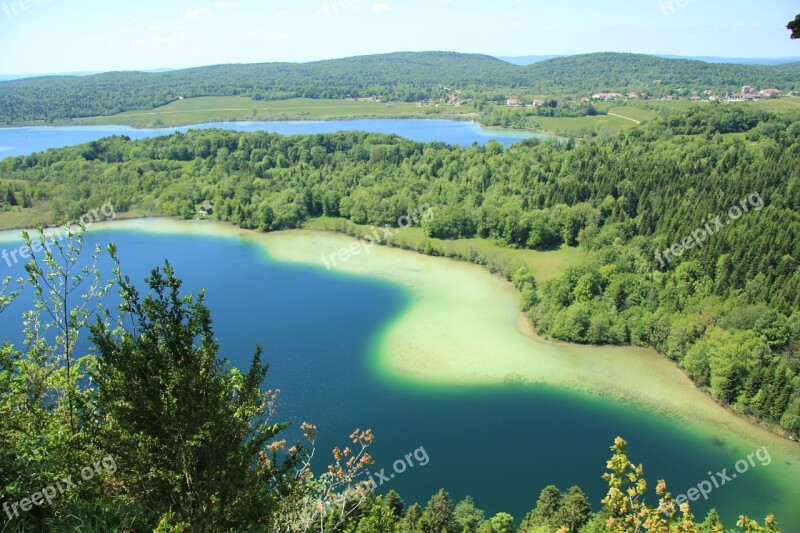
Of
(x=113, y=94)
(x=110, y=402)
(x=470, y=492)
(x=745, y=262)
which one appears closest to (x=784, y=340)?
(x=745, y=262)

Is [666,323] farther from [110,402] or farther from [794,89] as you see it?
[794,89]

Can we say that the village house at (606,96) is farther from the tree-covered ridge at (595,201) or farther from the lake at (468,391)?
the lake at (468,391)

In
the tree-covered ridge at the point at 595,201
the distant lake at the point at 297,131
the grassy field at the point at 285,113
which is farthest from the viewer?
the grassy field at the point at 285,113

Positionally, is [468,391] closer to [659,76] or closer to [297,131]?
[297,131]

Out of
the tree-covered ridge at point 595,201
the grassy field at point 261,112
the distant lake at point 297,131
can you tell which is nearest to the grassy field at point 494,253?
the tree-covered ridge at point 595,201

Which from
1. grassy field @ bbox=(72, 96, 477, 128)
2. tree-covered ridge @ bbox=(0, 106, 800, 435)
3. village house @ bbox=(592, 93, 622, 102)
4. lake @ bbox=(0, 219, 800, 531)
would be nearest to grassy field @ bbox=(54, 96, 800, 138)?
grassy field @ bbox=(72, 96, 477, 128)

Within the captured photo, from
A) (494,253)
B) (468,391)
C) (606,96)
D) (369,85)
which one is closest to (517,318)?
(468,391)
